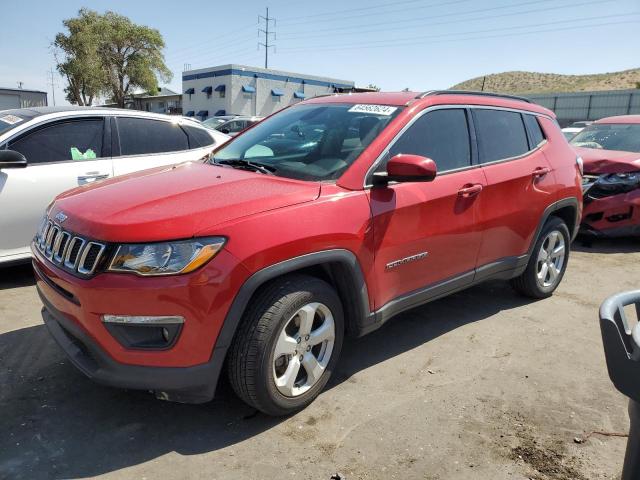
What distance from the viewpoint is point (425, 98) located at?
3.51 metres

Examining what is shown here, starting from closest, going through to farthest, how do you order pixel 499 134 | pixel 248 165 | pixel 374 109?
1. pixel 248 165
2. pixel 374 109
3. pixel 499 134

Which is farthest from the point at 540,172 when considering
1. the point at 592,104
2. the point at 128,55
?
the point at 128,55

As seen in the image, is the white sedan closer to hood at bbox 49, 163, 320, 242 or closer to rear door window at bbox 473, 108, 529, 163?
hood at bbox 49, 163, 320, 242

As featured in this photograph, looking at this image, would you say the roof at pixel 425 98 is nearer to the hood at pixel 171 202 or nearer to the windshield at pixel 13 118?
the hood at pixel 171 202

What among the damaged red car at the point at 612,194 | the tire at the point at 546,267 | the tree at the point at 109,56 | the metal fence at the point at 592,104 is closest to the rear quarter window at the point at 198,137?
the tire at the point at 546,267

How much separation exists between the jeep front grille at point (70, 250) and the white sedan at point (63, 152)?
186 centimetres

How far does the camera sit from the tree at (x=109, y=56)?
46.3 metres

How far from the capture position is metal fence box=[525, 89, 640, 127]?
3709 cm

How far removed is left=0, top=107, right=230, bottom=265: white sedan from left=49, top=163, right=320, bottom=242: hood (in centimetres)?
177

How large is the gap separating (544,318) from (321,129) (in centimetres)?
256

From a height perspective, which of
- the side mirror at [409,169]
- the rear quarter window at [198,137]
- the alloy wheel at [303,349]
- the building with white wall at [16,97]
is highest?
the building with white wall at [16,97]

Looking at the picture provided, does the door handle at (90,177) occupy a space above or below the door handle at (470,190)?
below

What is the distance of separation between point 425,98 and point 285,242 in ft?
5.45

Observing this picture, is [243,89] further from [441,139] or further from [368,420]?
[368,420]
